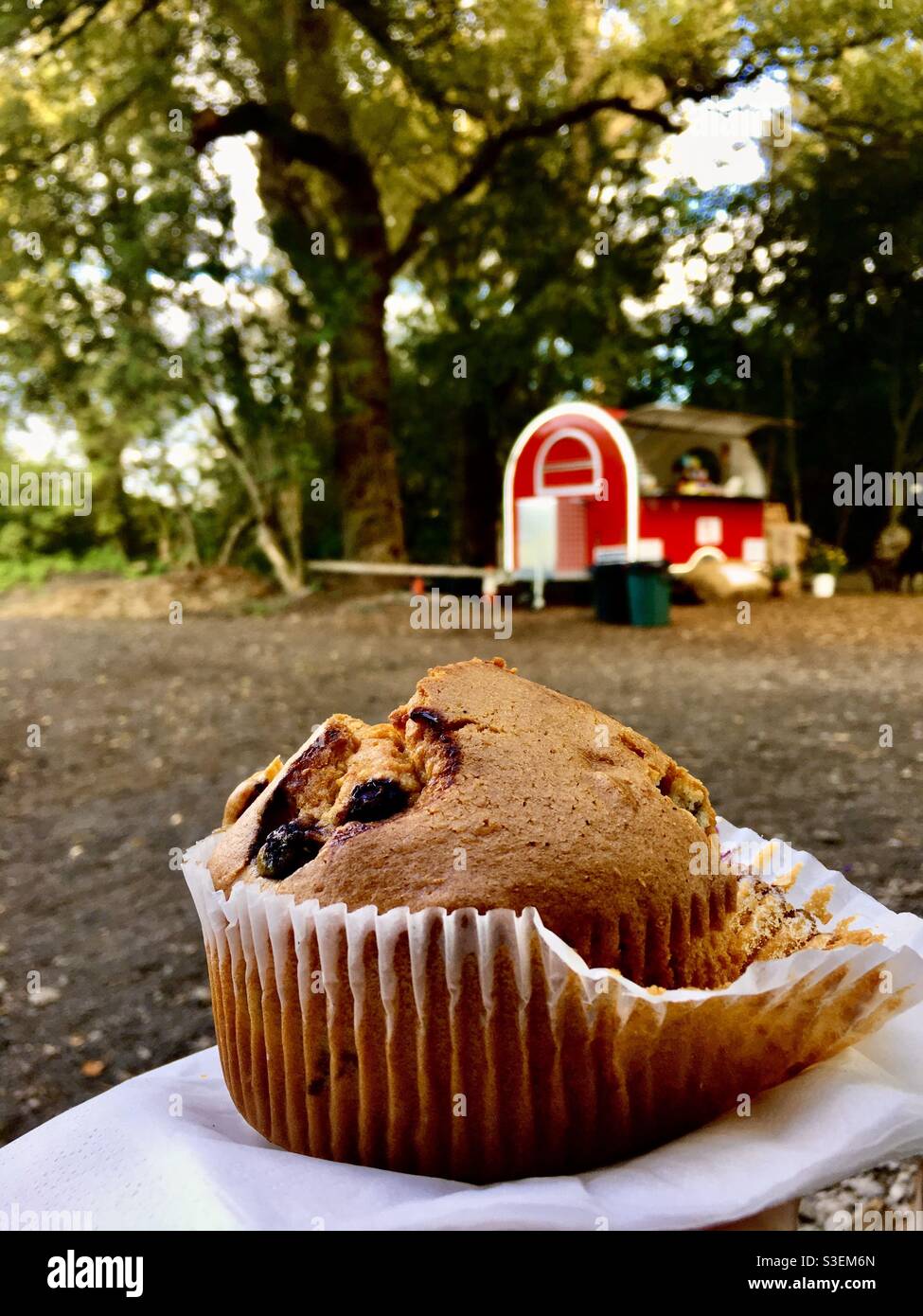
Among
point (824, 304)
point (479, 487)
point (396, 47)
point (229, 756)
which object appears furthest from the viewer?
point (479, 487)

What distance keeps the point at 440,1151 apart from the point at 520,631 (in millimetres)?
4937

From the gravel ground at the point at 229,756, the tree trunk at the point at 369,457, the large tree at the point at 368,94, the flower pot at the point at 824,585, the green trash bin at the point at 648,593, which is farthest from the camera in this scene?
the tree trunk at the point at 369,457

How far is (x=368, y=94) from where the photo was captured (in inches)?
398

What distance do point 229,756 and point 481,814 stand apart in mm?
2983

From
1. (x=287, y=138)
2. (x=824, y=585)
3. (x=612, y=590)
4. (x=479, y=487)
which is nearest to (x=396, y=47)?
(x=287, y=138)

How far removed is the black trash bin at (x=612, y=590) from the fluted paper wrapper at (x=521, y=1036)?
5733mm

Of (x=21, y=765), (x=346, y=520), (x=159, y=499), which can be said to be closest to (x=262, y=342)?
(x=346, y=520)

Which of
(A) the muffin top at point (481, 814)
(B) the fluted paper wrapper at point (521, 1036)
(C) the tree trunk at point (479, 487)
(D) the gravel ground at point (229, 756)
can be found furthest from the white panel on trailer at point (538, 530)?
(B) the fluted paper wrapper at point (521, 1036)

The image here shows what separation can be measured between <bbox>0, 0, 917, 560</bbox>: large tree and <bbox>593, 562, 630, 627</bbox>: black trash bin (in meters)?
3.86

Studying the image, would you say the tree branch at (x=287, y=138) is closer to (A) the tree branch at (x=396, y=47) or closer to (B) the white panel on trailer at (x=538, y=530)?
(A) the tree branch at (x=396, y=47)

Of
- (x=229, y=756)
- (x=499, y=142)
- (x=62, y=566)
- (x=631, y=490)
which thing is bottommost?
(x=229, y=756)

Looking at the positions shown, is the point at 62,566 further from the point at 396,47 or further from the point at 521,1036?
the point at 521,1036

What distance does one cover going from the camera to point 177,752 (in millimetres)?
3992

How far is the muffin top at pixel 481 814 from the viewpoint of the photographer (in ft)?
3.00
